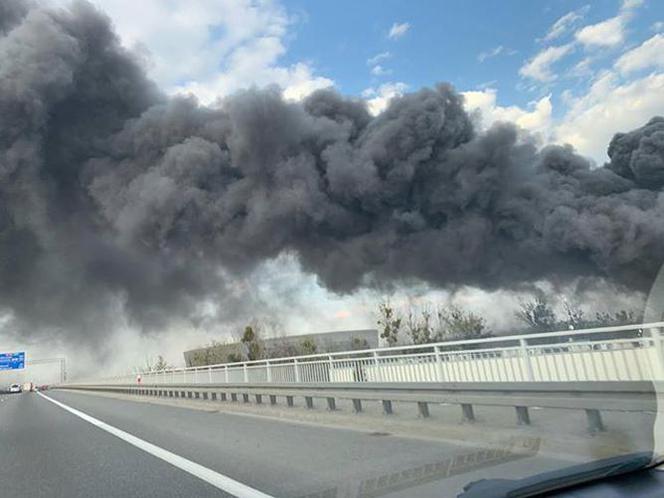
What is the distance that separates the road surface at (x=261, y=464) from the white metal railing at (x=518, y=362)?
1.70 meters

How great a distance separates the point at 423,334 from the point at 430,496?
36.6 metres

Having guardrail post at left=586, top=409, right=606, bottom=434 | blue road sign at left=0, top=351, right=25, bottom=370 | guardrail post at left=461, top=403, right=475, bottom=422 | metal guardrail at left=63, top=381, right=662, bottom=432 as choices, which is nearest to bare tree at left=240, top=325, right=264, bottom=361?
blue road sign at left=0, top=351, right=25, bottom=370

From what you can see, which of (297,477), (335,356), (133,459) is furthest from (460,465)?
(335,356)

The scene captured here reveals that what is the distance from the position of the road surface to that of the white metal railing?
1700 millimetres

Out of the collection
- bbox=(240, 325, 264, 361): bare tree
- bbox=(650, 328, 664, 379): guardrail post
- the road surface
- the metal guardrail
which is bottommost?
the road surface

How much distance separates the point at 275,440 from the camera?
8672mm

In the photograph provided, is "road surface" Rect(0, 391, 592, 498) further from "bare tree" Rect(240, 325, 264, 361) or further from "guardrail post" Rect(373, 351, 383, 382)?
"bare tree" Rect(240, 325, 264, 361)

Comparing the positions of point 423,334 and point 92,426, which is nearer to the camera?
point 92,426

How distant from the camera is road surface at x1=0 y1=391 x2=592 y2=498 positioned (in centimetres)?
525

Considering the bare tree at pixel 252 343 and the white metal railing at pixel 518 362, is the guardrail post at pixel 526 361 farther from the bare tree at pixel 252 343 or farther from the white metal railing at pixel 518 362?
the bare tree at pixel 252 343

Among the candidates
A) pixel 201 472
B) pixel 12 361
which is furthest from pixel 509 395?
pixel 12 361

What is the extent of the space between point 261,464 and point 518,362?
12.7ft

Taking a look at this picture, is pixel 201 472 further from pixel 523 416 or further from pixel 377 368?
pixel 377 368

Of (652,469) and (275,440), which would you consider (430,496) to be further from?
(275,440)
